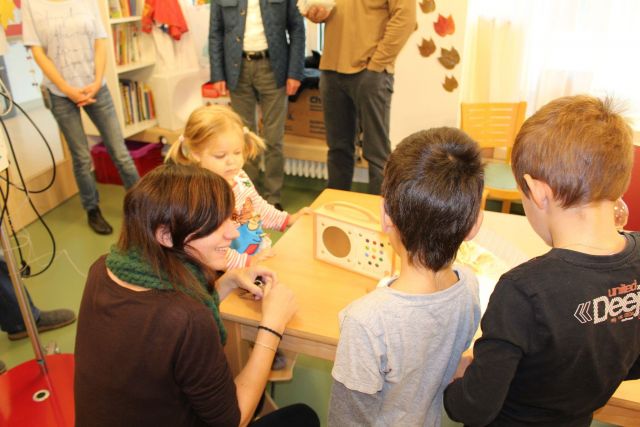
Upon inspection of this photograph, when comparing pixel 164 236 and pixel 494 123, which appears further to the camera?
pixel 494 123

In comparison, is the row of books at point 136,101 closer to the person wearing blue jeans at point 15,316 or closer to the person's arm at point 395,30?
the person wearing blue jeans at point 15,316

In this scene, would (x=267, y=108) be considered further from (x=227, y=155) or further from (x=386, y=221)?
(x=386, y=221)

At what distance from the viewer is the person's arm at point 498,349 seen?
822 mm

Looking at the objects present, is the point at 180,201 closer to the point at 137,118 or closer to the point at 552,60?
the point at 552,60

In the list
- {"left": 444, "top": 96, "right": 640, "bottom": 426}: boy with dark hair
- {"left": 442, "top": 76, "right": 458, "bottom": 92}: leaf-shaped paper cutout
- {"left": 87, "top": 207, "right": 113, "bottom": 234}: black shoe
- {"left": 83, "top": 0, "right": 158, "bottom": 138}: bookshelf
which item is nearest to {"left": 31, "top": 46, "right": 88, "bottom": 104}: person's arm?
{"left": 83, "top": 0, "right": 158, "bottom": 138}: bookshelf

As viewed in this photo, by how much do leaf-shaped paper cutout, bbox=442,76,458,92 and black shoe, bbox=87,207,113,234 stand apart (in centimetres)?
214

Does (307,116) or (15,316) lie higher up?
(307,116)

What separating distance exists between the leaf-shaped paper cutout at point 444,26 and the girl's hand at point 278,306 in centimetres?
221

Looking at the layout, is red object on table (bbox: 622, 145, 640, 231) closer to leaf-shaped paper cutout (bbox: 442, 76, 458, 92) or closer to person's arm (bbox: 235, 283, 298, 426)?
person's arm (bbox: 235, 283, 298, 426)

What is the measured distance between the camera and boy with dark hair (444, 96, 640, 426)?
815 millimetres

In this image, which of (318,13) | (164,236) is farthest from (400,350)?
(318,13)

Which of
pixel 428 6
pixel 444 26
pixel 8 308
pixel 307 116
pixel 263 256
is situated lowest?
pixel 8 308

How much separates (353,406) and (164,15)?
3.13m

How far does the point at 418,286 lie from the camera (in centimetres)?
91
